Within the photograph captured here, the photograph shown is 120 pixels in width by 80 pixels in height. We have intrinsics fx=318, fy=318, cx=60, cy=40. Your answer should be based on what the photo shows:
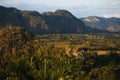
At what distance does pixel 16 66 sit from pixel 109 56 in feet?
420

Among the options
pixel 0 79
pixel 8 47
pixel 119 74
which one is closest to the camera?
pixel 0 79

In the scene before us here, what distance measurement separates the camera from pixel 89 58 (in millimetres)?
173625

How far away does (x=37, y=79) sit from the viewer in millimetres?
58719

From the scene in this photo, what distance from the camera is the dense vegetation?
209 ft

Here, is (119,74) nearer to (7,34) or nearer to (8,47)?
(8,47)

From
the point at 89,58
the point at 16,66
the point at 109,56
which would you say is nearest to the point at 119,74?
the point at 89,58

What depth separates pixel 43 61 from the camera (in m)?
88.2

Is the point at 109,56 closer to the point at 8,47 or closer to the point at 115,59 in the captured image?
the point at 115,59

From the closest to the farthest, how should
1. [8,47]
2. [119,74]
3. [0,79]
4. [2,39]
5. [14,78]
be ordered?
1. [14,78]
2. [0,79]
3. [119,74]
4. [8,47]
5. [2,39]

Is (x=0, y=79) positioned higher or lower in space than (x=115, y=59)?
higher

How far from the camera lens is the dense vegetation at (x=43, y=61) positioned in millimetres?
63656

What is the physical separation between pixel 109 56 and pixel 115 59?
405 centimetres

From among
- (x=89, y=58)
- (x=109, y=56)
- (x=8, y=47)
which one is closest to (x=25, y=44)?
(x=8, y=47)

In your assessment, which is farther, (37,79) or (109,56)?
(109,56)
